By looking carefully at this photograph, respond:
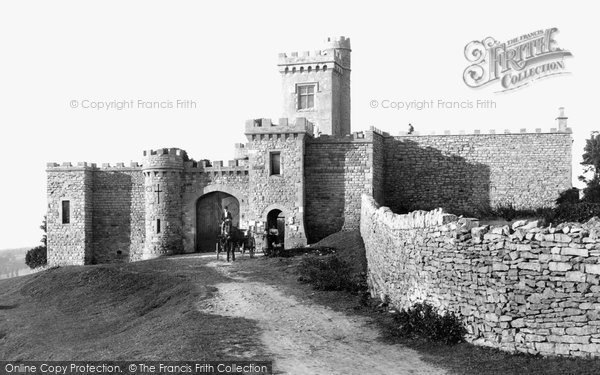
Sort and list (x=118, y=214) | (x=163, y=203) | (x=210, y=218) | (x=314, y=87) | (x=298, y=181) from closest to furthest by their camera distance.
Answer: (x=298, y=181), (x=163, y=203), (x=210, y=218), (x=118, y=214), (x=314, y=87)

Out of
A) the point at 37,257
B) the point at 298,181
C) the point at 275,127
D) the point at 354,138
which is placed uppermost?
the point at 275,127

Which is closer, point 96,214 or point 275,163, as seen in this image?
point 275,163

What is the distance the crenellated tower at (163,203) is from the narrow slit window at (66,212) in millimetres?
5368

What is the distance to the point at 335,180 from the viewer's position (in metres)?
31.2

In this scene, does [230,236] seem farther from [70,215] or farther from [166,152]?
[70,215]

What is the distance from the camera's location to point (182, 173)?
34.1 metres

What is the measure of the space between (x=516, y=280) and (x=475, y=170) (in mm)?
23329

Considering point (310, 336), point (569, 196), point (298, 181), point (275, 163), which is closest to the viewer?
point (310, 336)

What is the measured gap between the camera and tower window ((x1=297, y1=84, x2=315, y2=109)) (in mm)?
38094

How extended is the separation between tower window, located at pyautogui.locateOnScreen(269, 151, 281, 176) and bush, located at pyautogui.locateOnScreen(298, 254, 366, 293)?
7.76 m

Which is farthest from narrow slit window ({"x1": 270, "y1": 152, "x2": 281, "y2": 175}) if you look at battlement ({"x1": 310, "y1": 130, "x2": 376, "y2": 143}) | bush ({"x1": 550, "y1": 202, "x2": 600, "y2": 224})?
bush ({"x1": 550, "y1": 202, "x2": 600, "y2": 224})

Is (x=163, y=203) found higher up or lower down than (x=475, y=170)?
lower down

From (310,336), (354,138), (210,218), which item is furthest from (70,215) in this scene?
(310,336)

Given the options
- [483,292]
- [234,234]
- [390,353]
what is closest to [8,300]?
[234,234]
